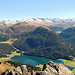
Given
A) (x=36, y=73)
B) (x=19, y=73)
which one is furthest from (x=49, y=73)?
(x=19, y=73)

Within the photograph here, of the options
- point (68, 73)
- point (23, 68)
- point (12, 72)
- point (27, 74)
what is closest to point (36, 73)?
point (27, 74)

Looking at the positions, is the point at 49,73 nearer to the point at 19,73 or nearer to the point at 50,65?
the point at 50,65

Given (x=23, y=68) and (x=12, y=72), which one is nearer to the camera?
(x=12, y=72)

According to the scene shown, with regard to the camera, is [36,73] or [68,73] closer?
[36,73]

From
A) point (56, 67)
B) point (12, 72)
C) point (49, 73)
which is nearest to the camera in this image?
point (12, 72)

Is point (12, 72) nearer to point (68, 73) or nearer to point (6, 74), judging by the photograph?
point (6, 74)

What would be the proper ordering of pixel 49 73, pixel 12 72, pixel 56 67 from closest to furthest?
pixel 12 72 → pixel 49 73 → pixel 56 67

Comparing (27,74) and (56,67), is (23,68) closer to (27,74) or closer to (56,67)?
(27,74)

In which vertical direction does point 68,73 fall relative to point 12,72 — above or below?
below
